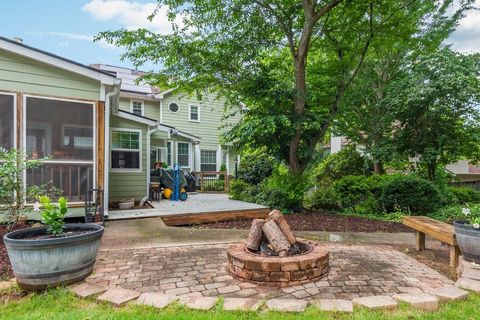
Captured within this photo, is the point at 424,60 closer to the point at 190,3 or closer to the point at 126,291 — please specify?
the point at 190,3

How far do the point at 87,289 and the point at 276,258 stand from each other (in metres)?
1.87

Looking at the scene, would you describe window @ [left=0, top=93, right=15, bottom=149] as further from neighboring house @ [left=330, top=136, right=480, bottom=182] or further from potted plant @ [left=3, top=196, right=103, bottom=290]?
neighboring house @ [left=330, top=136, right=480, bottom=182]

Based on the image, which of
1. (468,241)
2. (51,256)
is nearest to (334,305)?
(468,241)

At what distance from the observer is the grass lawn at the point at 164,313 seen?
2.31m

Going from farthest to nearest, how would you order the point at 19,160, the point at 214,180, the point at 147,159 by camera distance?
the point at 214,180
the point at 147,159
the point at 19,160

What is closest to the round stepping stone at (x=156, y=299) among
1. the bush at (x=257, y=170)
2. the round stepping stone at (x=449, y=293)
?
the round stepping stone at (x=449, y=293)

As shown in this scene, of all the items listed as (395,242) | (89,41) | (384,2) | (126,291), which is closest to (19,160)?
(126,291)

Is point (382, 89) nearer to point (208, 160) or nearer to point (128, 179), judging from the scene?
point (128, 179)

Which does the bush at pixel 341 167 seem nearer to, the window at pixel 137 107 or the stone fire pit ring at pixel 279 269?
the stone fire pit ring at pixel 279 269

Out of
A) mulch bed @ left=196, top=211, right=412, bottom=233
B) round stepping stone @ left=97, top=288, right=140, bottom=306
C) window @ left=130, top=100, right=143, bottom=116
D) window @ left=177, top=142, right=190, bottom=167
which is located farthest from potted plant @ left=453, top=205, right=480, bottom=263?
window @ left=130, top=100, right=143, bottom=116

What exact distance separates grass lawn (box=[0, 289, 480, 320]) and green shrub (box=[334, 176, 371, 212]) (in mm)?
6596

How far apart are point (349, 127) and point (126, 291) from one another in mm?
10087

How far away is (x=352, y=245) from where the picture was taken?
4.70 metres

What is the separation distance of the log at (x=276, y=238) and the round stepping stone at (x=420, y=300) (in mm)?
1126
